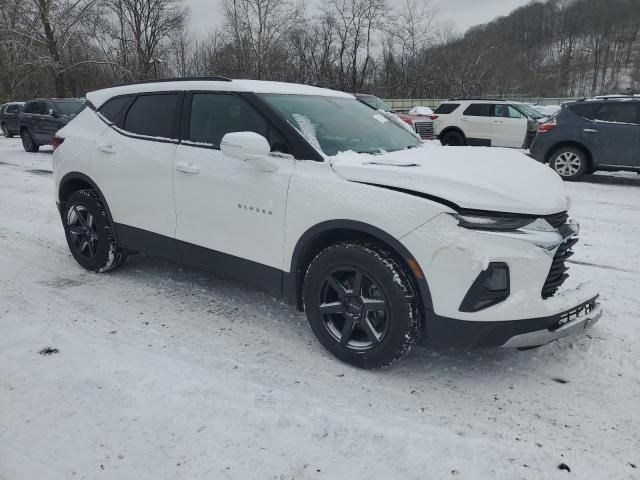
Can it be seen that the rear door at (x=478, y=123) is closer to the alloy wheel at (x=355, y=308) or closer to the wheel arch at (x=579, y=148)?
the wheel arch at (x=579, y=148)

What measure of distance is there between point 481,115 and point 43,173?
39.5ft

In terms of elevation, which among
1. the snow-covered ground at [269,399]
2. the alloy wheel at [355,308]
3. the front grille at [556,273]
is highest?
the front grille at [556,273]

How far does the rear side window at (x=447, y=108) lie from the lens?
50.7 ft

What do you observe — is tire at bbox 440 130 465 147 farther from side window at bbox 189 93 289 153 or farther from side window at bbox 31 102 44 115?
side window at bbox 189 93 289 153

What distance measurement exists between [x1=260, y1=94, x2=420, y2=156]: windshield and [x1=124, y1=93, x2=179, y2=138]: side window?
2.99 feet

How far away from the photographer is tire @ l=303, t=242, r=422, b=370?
274 centimetres

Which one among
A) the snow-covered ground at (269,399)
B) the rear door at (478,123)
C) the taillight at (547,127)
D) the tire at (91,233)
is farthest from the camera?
the rear door at (478,123)

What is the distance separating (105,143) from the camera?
4.26m

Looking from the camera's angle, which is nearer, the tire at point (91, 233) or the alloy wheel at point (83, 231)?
the tire at point (91, 233)

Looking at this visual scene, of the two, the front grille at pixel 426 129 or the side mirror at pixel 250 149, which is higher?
the front grille at pixel 426 129

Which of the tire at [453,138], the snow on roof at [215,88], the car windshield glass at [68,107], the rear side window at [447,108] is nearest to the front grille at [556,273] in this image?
the snow on roof at [215,88]

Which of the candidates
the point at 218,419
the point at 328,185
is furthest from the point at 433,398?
the point at 328,185

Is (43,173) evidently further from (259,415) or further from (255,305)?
(259,415)

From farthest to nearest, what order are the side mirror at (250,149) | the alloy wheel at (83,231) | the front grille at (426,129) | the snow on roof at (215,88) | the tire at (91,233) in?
the front grille at (426,129) → the alloy wheel at (83,231) → the tire at (91,233) → the snow on roof at (215,88) → the side mirror at (250,149)
